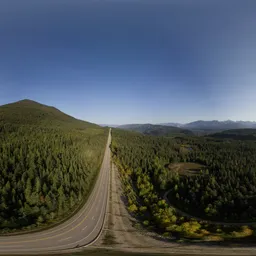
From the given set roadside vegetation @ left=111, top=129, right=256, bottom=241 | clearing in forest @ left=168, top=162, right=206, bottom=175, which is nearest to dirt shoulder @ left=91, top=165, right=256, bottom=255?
roadside vegetation @ left=111, top=129, right=256, bottom=241

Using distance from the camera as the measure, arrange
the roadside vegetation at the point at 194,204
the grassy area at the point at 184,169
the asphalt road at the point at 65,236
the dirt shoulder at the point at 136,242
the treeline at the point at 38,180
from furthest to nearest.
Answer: the grassy area at the point at 184,169, the treeline at the point at 38,180, the roadside vegetation at the point at 194,204, the asphalt road at the point at 65,236, the dirt shoulder at the point at 136,242

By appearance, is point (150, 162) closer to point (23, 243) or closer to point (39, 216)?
point (39, 216)

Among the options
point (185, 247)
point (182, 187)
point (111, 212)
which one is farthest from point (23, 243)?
point (182, 187)

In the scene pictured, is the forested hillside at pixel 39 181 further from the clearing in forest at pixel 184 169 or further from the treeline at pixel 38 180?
the clearing in forest at pixel 184 169

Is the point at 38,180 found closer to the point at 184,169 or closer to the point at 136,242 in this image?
the point at 136,242

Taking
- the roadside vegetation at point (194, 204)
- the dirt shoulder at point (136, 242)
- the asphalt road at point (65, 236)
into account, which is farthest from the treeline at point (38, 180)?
the roadside vegetation at point (194, 204)

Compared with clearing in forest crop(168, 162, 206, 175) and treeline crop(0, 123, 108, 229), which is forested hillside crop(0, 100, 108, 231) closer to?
treeline crop(0, 123, 108, 229)

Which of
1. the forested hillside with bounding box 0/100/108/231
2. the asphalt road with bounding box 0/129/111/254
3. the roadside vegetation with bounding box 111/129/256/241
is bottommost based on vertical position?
the roadside vegetation with bounding box 111/129/256/241
